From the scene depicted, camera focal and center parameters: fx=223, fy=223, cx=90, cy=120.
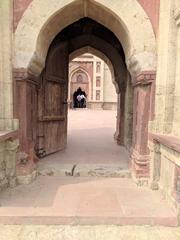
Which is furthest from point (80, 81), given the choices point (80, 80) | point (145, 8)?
Result: point (145, 8)

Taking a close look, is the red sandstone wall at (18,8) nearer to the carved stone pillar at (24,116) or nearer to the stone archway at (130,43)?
the stone archway at (130,43)

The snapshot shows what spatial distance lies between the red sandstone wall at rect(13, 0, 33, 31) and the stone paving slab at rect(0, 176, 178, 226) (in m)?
2.51

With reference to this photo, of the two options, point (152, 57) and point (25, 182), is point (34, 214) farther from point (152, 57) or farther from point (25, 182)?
point (152, 57)

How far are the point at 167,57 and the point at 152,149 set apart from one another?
1377 mm

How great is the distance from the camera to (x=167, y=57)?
3.21 m

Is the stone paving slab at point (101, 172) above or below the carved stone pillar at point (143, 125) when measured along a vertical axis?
below

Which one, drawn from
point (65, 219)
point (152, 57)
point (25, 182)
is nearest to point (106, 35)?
point (152, 57)

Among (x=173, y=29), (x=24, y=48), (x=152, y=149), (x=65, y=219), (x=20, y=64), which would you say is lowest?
(x=65, y=219)

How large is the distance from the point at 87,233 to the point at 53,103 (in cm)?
310

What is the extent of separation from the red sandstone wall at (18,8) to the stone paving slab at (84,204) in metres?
Answer: 2.51

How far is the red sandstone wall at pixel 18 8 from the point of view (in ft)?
11.1

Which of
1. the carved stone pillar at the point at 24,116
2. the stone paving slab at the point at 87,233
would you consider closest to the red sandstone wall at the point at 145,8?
the carved stone pillar at the point at 24,116

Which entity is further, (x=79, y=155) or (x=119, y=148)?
(x=119, y=148)

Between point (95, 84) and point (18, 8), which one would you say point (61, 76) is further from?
point (95, 84)
